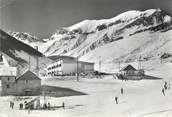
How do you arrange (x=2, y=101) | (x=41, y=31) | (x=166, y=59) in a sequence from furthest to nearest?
(x=166, y=59)
(x=41, y=31)
(x=2, y=101)

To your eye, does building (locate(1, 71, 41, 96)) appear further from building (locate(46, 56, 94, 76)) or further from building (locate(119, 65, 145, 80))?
building (locate(119, 65, 145, 80))

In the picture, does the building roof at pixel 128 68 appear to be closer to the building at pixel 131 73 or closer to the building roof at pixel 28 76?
the building at pixel 131 73

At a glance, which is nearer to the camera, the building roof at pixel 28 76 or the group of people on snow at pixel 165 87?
the building roof at pixel 28 76

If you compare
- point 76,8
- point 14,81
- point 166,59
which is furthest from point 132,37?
point 14,81

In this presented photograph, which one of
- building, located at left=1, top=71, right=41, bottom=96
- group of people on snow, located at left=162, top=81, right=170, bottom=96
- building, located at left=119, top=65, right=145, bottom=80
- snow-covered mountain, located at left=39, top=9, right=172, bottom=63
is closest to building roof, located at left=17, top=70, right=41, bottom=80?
building, located at left=1, top=71, right=41, bottom=96

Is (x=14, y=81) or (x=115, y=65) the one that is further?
(x=115, y=65)

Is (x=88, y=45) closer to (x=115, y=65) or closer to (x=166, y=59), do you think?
(x=115, y=65)

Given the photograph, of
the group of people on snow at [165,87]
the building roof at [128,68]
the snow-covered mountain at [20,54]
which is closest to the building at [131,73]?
the building roof at [128,68]
